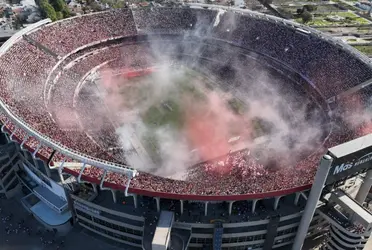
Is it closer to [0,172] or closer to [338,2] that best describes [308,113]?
[0,172]

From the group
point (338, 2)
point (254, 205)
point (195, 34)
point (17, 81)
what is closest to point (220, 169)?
point (254, 205)

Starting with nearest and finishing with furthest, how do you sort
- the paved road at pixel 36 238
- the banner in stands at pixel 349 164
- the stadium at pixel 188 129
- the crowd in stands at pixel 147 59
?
the banner in stands at pixel 349 164 → the stadium at pixel 188 129 → the crowd in stands at pixel 147 59 → the paved road at pixel 36 238

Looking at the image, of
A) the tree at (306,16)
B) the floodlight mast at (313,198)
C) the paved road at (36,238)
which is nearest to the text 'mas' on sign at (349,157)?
the floodlight mast at (313,198)

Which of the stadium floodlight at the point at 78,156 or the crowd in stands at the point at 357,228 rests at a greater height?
the stadium floodlight at the point at 78,156

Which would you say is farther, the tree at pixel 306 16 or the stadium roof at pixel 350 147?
the tree at pixel 306 16

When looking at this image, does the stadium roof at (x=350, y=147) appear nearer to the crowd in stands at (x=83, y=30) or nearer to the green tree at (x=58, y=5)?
the crowd in stands at (x=83, y=30)

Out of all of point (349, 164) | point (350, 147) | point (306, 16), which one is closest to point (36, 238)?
point (349, 164)

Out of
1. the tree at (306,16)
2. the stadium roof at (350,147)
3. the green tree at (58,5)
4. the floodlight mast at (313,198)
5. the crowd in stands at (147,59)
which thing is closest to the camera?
the floodlight mast at (313,198)

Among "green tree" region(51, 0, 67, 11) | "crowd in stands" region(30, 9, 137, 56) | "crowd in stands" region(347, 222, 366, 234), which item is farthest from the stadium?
"green tree" region(51, 0, 67, 11)
